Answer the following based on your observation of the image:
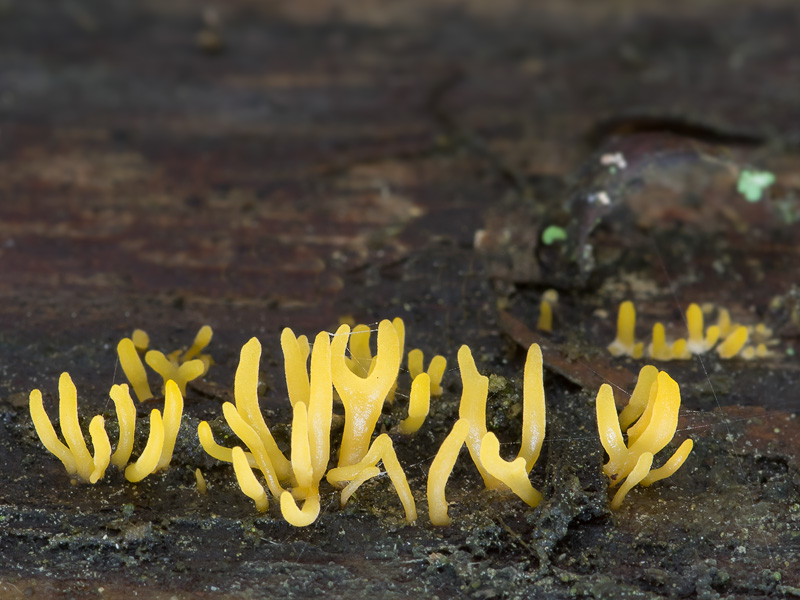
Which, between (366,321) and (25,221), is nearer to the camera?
(366,321)

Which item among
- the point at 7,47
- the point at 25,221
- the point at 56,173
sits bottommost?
the point at 25,221

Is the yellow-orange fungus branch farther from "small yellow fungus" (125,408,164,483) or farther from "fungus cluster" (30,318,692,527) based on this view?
"small yellow fungus" (125,408,164,483)

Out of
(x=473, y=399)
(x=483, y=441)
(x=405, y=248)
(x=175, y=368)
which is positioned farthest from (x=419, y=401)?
(x=405, y=248)

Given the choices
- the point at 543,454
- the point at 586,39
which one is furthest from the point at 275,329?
the point at 586,39

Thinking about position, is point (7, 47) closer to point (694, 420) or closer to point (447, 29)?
point (447, 29)

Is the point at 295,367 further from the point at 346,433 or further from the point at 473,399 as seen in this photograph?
the point at 473,399

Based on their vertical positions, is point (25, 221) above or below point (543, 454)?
above

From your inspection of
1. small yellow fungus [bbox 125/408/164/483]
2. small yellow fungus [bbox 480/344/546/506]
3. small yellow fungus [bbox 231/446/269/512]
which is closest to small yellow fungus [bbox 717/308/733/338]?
small yellow fungus [bbox 480/344/546/506]
